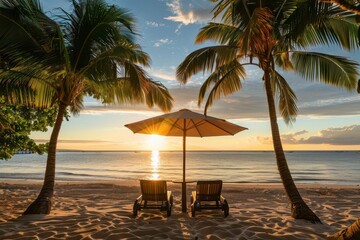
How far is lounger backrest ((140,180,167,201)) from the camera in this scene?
6.95 meters

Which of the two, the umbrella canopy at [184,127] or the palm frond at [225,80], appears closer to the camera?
the umbrella canopy at [184,127]

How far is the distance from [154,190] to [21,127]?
6.50 metres

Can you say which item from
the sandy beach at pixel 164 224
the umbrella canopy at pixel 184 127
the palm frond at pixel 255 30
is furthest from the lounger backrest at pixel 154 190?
the palm frond at pixel 255 30

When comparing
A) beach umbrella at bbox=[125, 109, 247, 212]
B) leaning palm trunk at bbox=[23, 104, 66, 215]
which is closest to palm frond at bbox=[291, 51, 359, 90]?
beach umbrella at bbox=[125, 109, 247, 212]

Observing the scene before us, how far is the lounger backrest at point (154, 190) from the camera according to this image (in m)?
6.95

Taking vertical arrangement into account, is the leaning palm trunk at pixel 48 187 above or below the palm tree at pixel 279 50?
below

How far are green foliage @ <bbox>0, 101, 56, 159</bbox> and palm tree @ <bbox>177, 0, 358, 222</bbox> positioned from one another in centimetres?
601

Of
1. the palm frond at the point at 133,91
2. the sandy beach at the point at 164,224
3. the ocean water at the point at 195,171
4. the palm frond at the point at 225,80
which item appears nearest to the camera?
the sandy beach at the point at 164,224

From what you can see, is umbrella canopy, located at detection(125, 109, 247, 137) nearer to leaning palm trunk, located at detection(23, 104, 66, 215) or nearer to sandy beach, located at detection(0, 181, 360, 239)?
leaning palm trunk, located at detection(23, 104, 66, 215)

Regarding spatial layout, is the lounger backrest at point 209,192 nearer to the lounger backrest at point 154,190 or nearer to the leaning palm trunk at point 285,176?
the lounger backrest at point 154,190

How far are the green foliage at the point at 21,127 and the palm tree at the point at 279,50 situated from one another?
6.01 m

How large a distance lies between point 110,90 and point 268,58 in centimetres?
490

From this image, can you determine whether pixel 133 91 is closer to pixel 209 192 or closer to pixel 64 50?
pixel 64 50

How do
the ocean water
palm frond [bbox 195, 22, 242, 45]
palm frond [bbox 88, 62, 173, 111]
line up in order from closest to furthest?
palm frond [bbox 88, 62, 173, 111] → palm frond [bbox 195, 22, 242, 45] → the ocean water
